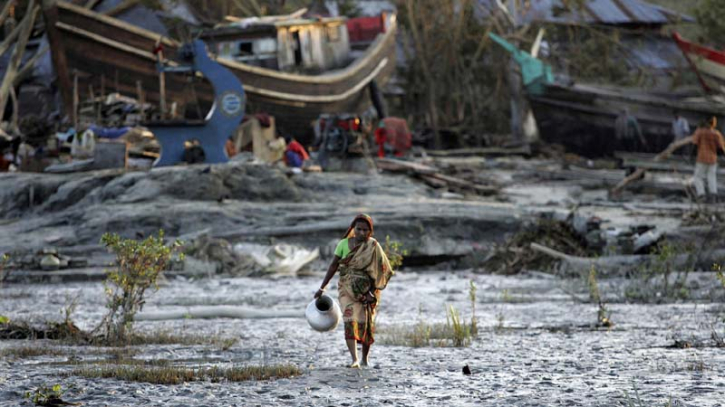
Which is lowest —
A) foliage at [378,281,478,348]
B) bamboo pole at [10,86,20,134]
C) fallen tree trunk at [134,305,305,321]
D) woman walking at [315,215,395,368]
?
fallen tree trunk at [134,305,305,321]

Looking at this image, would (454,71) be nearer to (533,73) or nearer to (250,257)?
Answer: (533,73)

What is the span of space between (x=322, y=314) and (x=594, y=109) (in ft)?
98.2

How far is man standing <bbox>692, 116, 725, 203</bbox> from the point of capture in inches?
845

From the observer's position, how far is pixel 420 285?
1596 cm

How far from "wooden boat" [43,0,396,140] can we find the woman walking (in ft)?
58.9

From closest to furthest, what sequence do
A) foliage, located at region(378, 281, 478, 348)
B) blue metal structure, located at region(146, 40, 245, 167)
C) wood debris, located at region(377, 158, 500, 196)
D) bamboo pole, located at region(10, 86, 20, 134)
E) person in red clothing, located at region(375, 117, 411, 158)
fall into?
1. foliage, located at region(378, 281, 478, 348)
2. blue metal structure, located at region(146, 40, 245, 167)
3. wood debris, located at region(377, 158, 500, 196)
4. bamboo pole, located at region(10, 86, 20, 134)
5. person in red clothing, located at region(375, 117, 411, 158)

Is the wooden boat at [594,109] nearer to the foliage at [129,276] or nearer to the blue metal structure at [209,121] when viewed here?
the blue metal structure at [209,121]

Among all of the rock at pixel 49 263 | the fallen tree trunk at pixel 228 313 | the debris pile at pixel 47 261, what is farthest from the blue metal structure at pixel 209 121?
the fallen tree trunk at pixel 228 313

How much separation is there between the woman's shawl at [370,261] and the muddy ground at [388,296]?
614 mm

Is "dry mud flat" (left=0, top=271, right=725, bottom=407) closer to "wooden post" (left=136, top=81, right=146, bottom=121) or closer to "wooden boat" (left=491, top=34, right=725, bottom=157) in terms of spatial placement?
"wooden post" (left=136, top=81, right=146, bottom=121)

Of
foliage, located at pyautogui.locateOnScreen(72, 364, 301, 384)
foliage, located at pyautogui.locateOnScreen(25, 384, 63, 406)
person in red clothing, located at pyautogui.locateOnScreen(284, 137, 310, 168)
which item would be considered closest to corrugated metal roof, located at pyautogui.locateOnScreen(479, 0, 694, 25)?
person in red clothing, located at pyautogui.locateOnScreen(284, 137, 310, 168)

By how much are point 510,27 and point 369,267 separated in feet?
113

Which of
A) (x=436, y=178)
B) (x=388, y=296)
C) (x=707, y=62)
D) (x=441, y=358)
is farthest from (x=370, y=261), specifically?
(x=707, y=62)

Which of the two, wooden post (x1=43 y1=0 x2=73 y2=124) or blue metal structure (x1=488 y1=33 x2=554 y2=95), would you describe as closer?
wooden post (x1=43 y1=0 x2=73 y2=124)
